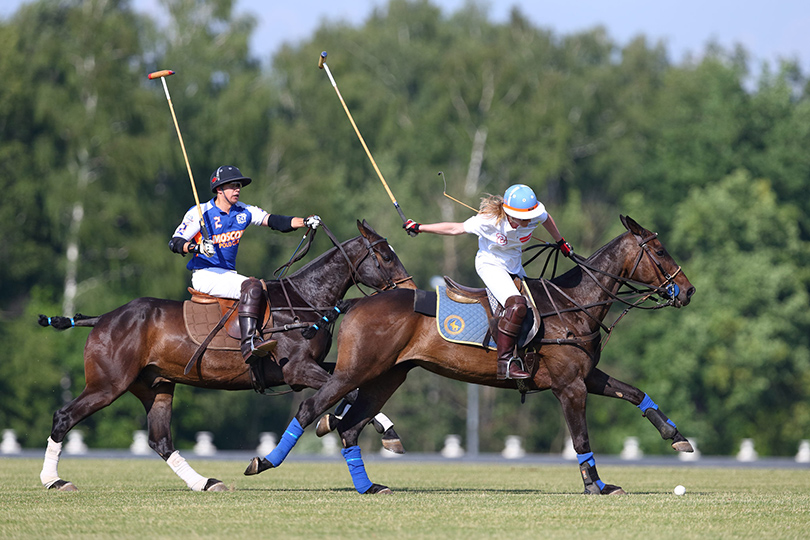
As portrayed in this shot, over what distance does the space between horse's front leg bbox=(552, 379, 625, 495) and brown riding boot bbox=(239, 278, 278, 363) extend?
9.02 feet

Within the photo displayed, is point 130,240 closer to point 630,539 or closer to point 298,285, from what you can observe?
point 298,285

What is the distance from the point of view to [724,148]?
1793 inches

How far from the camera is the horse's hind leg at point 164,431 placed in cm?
1093

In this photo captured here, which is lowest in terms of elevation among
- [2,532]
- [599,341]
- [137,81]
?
[2,532]

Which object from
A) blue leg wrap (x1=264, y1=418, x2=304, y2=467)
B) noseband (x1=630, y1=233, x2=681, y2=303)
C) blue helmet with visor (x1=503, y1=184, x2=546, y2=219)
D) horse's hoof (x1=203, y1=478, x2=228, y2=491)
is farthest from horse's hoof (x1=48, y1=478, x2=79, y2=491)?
noseband (x1=630, y1=233, x2=681, y2=303)

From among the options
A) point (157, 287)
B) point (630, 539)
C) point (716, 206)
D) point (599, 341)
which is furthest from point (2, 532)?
point (716, 206)

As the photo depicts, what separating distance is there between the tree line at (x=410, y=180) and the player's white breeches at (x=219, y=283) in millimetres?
21064

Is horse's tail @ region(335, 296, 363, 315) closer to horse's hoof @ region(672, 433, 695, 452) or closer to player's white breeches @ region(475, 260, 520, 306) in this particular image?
player's white breeches @ region(475, 260, 520, 306)

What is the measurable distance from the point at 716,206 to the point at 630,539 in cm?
3478

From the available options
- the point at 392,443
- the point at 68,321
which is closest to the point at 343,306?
the point at 392,443

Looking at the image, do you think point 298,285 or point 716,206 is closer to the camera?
point 298,285

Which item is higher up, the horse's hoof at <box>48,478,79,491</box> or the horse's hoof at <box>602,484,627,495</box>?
the horse's hoof at <box>602,484,627,495</box>

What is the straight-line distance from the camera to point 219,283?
11.2m

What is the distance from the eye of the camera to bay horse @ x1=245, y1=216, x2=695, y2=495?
34.2 ft
